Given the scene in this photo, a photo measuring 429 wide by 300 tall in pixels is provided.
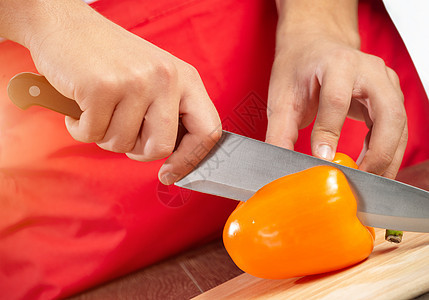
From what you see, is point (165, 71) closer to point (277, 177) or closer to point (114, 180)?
point (277, 177)

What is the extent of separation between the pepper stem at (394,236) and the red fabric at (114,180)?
1.55 feet

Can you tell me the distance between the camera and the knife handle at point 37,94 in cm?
71

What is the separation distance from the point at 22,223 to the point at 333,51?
0.81m

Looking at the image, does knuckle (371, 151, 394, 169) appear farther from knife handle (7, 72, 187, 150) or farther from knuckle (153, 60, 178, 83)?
knife handle (7, 72, 187, 150)

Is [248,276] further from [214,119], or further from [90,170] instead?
[90,170]

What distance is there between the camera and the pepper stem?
792 millimetres

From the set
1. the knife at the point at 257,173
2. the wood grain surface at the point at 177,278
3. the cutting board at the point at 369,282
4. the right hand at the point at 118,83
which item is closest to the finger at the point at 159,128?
the right hand at the point at 118,83

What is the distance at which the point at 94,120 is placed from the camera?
0.67 metres

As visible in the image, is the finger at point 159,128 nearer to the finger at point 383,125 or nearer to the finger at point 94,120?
the finger at point 94,120

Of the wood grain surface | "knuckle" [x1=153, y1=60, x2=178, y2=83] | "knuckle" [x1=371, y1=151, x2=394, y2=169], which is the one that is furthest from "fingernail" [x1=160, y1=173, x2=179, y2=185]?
"knuckle" [x1=371, y1=151, x2=394, y2=169]

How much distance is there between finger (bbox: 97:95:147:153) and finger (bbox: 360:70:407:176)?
19.5 inches

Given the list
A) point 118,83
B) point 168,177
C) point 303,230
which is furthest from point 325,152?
point 118,83

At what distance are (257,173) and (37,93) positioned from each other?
41cm

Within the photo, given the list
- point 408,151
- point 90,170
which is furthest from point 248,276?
point 408,151
